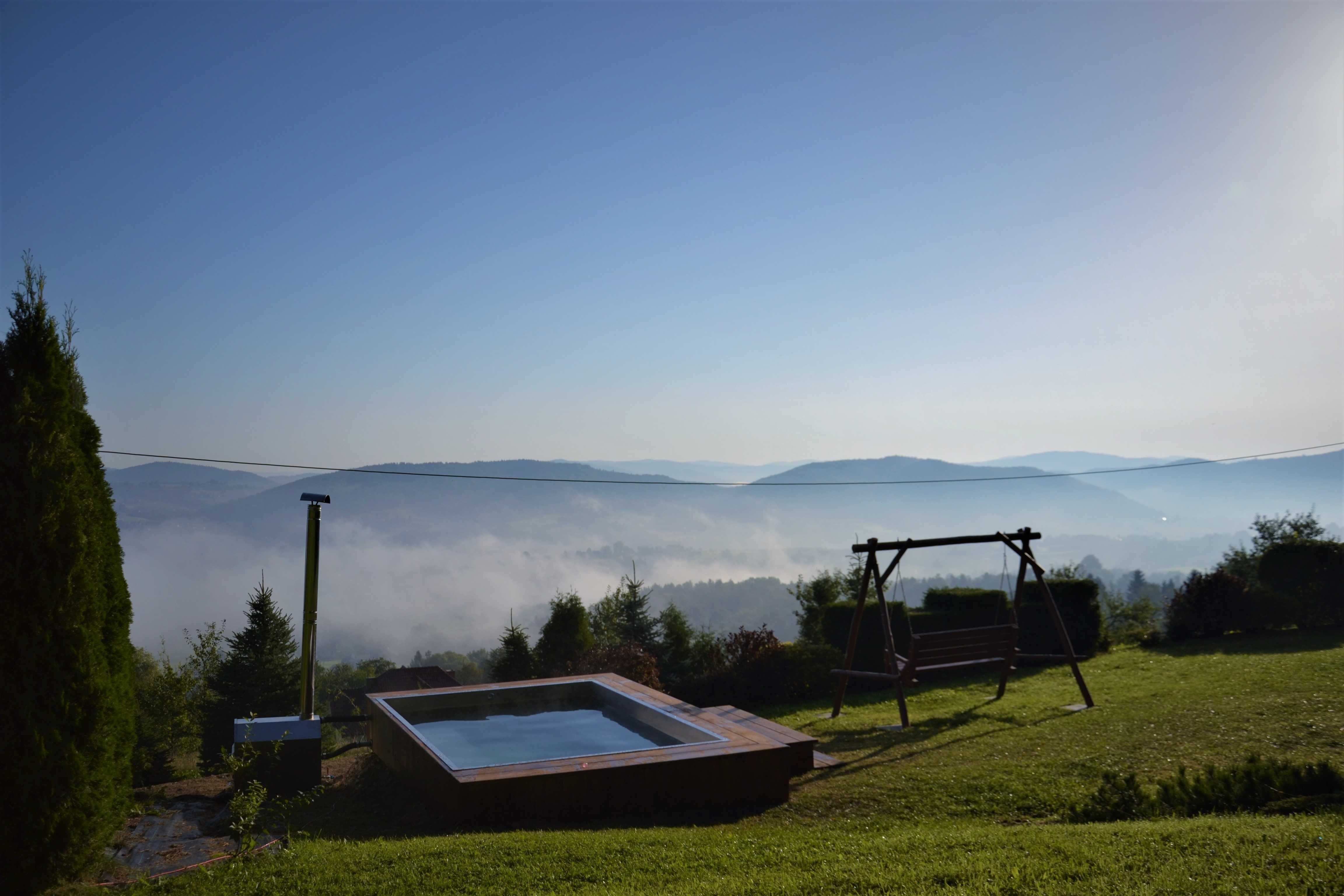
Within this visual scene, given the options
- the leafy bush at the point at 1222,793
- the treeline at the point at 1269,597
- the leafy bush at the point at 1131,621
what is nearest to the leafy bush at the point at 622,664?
the leafy bush at the point at 1222,793

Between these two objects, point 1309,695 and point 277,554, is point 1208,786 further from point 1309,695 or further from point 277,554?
point 277,554

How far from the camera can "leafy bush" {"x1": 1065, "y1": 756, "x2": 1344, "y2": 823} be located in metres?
6.12

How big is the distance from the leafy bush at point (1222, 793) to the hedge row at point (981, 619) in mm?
9343

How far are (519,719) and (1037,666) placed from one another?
1006 cm

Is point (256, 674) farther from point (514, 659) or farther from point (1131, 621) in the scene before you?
point (1131, 621)

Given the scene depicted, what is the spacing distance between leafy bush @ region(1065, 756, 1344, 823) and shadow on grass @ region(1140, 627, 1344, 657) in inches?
347

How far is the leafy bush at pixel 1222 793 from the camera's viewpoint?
6.12 meters

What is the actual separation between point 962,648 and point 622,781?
5.68 meters

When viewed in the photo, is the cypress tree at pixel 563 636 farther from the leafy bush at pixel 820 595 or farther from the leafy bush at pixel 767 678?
the leafy bush at pixel 820 595

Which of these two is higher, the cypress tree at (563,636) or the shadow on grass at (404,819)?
the cypress tree at (563,636)

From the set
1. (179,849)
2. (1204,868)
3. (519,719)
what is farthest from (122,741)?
(1204,868)

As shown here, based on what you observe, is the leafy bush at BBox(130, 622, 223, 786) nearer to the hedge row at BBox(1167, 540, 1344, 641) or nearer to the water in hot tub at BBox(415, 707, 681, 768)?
the water in hot tub at BBox(415, 707, 681, 768)

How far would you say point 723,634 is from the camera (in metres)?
16.9

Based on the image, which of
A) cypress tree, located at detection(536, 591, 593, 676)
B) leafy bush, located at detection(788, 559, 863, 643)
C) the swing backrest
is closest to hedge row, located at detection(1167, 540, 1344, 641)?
leafy bush, located at detection(788, 559, 863, 643)
